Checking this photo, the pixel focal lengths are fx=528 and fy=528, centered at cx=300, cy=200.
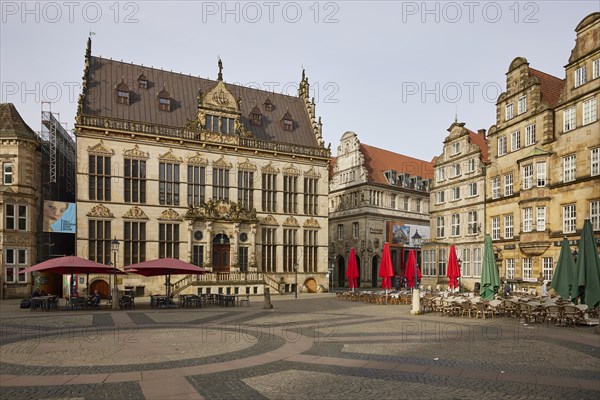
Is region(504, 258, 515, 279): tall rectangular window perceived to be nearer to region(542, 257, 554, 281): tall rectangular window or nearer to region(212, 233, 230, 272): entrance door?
region(542, 257, 554, 281): tall rectangular window

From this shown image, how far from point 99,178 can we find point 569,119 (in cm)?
3288

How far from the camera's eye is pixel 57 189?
45.5 metres

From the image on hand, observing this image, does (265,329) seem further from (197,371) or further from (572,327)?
(572,327)

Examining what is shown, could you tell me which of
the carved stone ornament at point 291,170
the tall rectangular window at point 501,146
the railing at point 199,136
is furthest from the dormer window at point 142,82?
the tall rectangular window at point 501,146

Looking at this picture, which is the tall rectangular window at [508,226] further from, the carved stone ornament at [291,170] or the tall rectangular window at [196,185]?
the tall rectangular window at [196,185]

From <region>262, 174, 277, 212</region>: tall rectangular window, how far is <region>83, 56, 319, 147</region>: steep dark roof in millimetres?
3845

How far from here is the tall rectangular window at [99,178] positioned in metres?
39.1

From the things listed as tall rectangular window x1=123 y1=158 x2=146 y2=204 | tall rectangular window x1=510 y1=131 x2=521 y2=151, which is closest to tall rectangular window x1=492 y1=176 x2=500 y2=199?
tall rectangular window x1=510 y1=131 x2=521 y2=151

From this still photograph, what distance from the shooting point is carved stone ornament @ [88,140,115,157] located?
39000 mm

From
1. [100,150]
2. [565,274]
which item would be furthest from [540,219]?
[100,150]

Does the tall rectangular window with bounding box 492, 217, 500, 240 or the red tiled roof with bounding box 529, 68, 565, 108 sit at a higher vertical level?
the red tiled roof with bounding box 529, 68, 565, 108

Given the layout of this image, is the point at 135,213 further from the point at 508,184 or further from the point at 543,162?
the point at 543,162

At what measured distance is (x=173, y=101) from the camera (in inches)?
1784

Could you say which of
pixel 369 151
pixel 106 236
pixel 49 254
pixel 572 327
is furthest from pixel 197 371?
pixel 369 151
